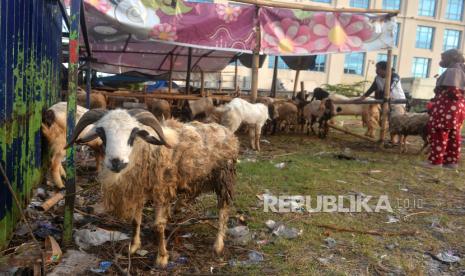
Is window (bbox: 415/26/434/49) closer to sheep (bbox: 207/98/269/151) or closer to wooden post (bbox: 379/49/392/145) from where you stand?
wooden post (bbox: 379/49/392/145)

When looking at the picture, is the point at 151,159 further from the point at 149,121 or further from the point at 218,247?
the point at 218,247

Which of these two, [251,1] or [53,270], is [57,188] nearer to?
[53,270]

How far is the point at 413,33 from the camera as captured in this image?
4038 cm

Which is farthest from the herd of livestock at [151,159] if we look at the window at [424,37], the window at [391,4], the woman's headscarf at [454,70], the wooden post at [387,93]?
the window at [424,37]

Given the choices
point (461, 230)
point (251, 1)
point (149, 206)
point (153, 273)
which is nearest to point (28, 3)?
point (149, 206)

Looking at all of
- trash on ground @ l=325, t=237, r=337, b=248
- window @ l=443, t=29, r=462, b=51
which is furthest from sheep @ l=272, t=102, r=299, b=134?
window @ l=443, t=29, r=462, b=51

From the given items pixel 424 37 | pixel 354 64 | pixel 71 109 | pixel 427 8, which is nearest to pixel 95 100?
pixel 71 109

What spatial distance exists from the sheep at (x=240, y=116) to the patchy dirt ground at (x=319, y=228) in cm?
152

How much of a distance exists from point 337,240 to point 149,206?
7.64 ft

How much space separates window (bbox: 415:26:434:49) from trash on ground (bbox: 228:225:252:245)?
43.7m

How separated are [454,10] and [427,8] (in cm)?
386

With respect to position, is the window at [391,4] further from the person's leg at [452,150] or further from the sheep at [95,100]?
the sheep at [95,100]

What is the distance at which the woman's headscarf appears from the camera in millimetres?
7285

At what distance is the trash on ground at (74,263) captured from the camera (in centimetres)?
302
